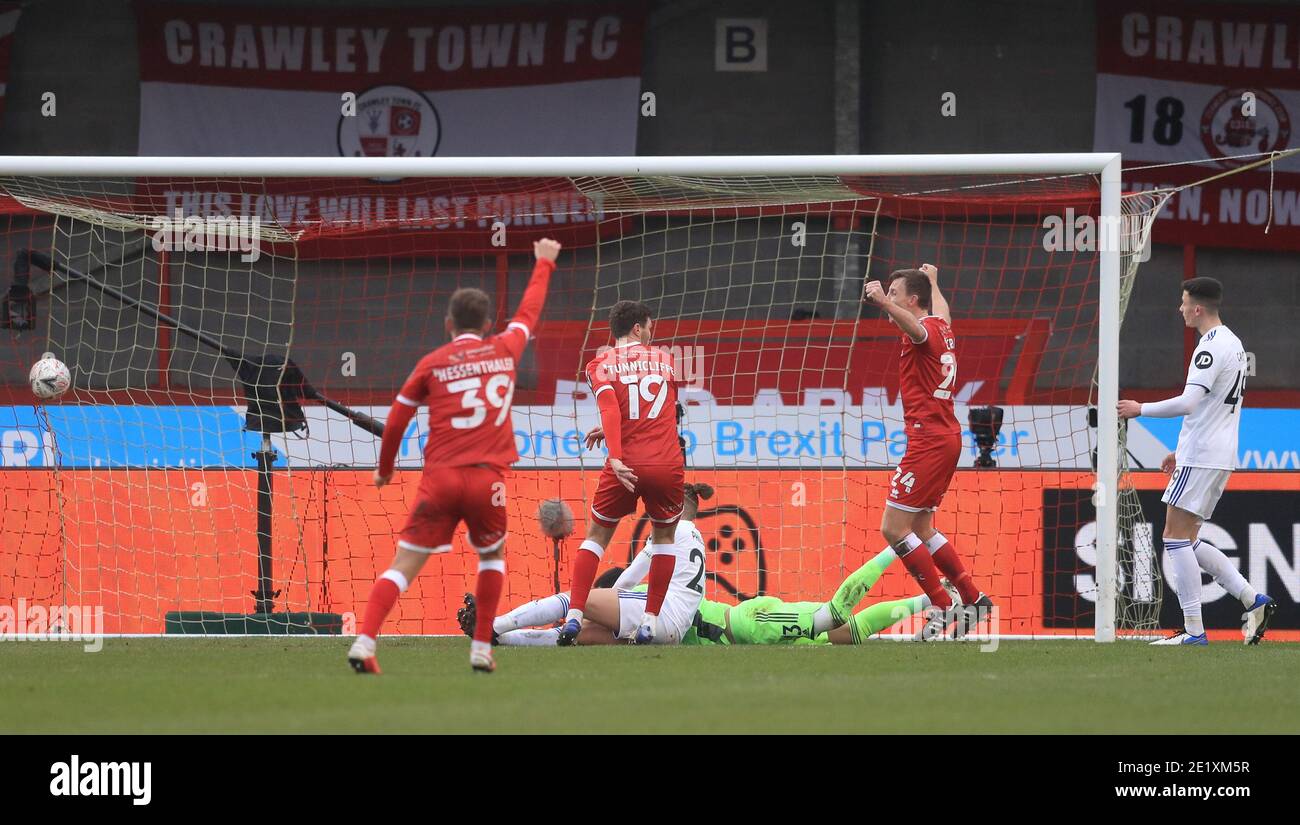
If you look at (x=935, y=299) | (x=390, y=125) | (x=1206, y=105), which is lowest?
(x=935, y=299)

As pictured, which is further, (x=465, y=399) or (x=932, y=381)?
(x=932, y=381)

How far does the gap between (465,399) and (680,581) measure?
2.63m

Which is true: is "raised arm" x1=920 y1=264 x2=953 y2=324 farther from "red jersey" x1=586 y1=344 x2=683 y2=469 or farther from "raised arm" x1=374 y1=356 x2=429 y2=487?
"raised arm" x1=374 y1=356 x2=429 y2=487

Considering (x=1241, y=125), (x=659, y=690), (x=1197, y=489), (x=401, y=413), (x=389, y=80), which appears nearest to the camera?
(x=659, y=690)

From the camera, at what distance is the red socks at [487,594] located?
674 cm

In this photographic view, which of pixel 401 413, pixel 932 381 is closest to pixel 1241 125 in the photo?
pixel 932 381

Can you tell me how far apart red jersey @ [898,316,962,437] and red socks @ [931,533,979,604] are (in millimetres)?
608

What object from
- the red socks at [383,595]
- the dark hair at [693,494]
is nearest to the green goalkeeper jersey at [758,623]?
the dark hair at [693,494]

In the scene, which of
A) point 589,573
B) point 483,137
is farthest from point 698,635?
point 483,137

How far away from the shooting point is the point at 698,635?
9.12m

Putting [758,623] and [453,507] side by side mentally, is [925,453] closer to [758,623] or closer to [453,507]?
[758,623]

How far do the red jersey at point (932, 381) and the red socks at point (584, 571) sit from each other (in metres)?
1.84

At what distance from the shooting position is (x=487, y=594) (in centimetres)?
676

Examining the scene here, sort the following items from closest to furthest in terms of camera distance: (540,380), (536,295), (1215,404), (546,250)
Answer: (536,295) < (546,250) < (1215,404) < (540,380)
